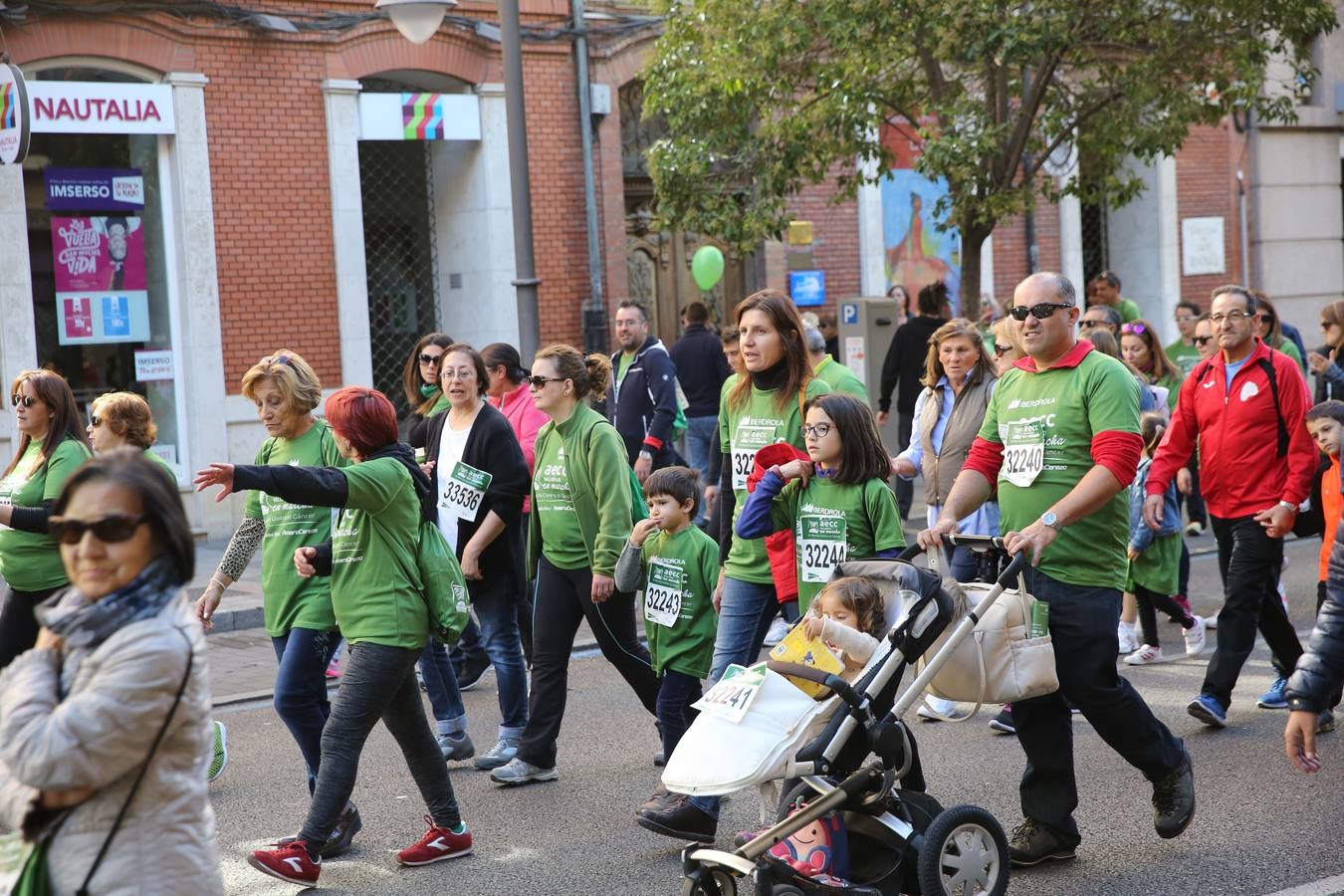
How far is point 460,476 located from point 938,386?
2.70 meters

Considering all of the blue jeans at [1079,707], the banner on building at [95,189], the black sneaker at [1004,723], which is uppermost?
the banner on building at [95,189]

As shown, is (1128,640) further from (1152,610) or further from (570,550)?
(570,550)

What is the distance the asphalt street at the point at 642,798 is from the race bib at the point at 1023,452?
130cm

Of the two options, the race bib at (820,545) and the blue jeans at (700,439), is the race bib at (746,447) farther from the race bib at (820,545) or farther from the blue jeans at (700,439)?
the blue jeans at (700,439)

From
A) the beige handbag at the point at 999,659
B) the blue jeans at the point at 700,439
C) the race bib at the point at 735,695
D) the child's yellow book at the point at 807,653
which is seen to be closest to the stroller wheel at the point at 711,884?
the race bib at the point at 735,695

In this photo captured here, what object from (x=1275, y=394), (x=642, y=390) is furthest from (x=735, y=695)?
(x=642, y=390)

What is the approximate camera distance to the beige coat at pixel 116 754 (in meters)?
2.94

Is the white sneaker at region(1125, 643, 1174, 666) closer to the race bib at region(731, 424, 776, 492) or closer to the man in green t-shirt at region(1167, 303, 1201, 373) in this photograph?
the race bib at region(731, 424, 776, 492)

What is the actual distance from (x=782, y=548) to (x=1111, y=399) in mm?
1329

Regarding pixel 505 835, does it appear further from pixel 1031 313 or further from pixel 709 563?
pixel 1031 313

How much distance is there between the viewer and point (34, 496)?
6.56 meters

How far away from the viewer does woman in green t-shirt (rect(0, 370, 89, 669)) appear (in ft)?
21.4

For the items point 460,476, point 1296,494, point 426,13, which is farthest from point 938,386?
point 426,13

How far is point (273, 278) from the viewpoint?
600 inches
